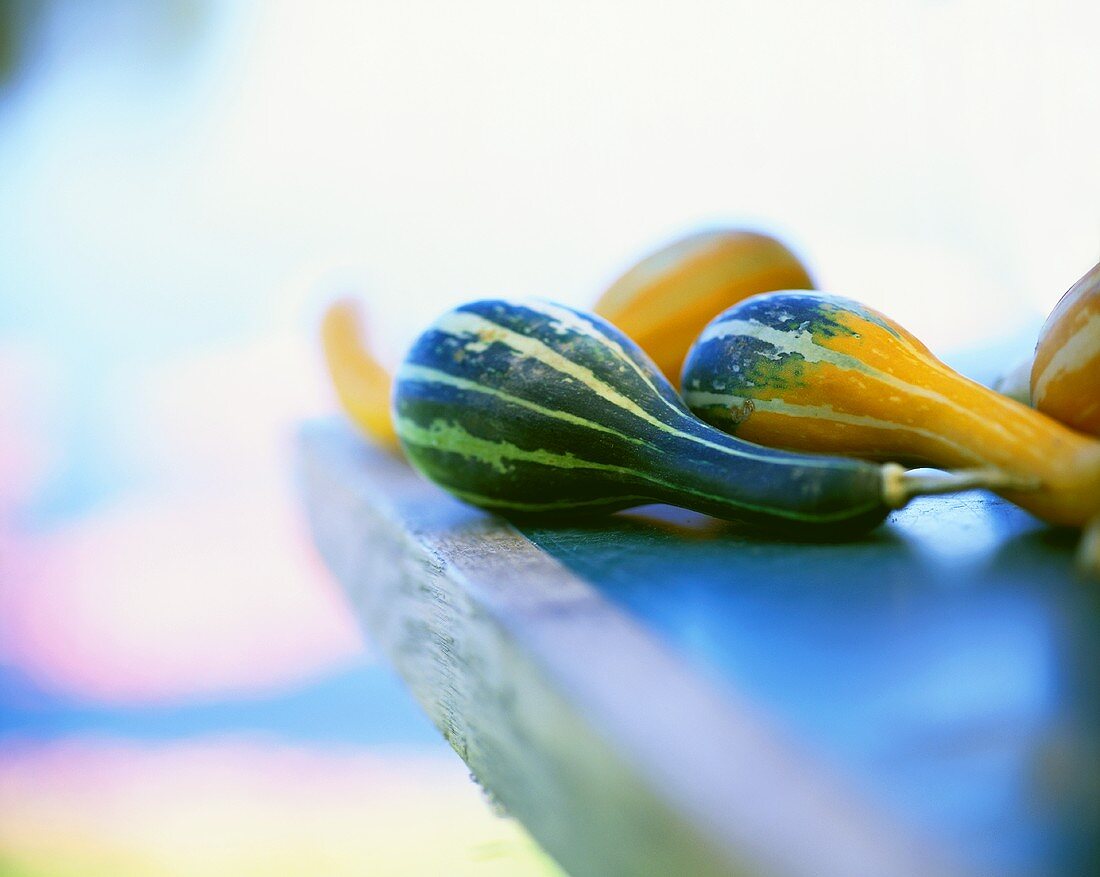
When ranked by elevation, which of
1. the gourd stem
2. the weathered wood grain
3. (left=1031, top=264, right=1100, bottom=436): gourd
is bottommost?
the weathered wood grain

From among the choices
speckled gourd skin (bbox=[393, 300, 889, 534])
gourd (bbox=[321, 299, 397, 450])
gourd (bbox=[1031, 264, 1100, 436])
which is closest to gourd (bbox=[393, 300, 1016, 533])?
speckled gourd skin (bbox=[393, 300, 889, 534])

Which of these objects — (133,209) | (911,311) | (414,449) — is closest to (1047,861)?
(414,449)

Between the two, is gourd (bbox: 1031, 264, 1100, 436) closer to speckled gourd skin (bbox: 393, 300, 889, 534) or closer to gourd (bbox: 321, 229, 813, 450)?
speckled gourd skin (bbox: 393, 300, 889, 534)

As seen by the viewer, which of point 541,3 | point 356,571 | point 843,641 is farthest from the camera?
point 541,3

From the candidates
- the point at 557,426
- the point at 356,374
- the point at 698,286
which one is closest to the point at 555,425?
the point at 557,426

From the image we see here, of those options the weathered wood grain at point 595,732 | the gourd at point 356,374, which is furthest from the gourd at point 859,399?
the gourd at point 356,374

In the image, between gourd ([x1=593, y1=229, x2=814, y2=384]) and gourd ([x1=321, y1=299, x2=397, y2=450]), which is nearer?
gourd ([x1=593, y1=229, x2=814, y2=384])

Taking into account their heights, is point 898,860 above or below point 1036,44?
below

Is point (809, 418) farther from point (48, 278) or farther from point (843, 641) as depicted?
point (48, 278)
